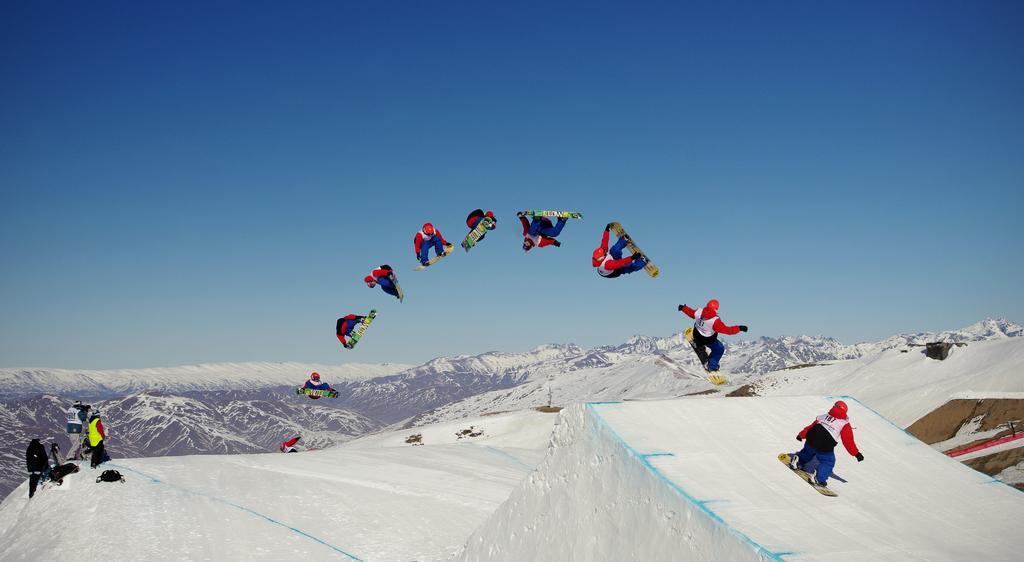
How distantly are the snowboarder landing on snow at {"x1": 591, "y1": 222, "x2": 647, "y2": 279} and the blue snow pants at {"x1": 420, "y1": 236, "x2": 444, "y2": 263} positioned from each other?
6.29 m

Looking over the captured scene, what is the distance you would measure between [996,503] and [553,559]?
23.8 feet

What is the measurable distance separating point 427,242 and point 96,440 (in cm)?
1381

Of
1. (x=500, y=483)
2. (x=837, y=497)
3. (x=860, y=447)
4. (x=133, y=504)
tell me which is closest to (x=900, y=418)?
(x=500, y=483)

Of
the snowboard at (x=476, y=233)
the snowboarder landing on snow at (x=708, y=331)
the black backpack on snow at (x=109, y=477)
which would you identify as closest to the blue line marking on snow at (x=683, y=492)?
the snowboarder landing on snow at (x=708, y=331)

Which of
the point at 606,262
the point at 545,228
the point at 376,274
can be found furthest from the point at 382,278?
the point at 606,262

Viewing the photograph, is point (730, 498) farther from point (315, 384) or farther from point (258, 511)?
point (315, 384)

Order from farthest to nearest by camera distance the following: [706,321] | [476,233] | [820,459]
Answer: [476,233] → [706,321] → [820,459]

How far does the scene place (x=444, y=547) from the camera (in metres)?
17.0

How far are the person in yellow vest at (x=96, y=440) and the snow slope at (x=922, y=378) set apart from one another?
148 feet

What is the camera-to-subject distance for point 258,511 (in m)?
18.9

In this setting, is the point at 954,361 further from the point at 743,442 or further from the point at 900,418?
the point at 743,442

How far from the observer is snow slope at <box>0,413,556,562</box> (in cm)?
1656

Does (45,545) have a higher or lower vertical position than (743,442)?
lower

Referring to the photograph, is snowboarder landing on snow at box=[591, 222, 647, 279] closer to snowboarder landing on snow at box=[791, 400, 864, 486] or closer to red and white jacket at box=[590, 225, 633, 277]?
red and white jacket at box=[590, 225, 633, 277]
